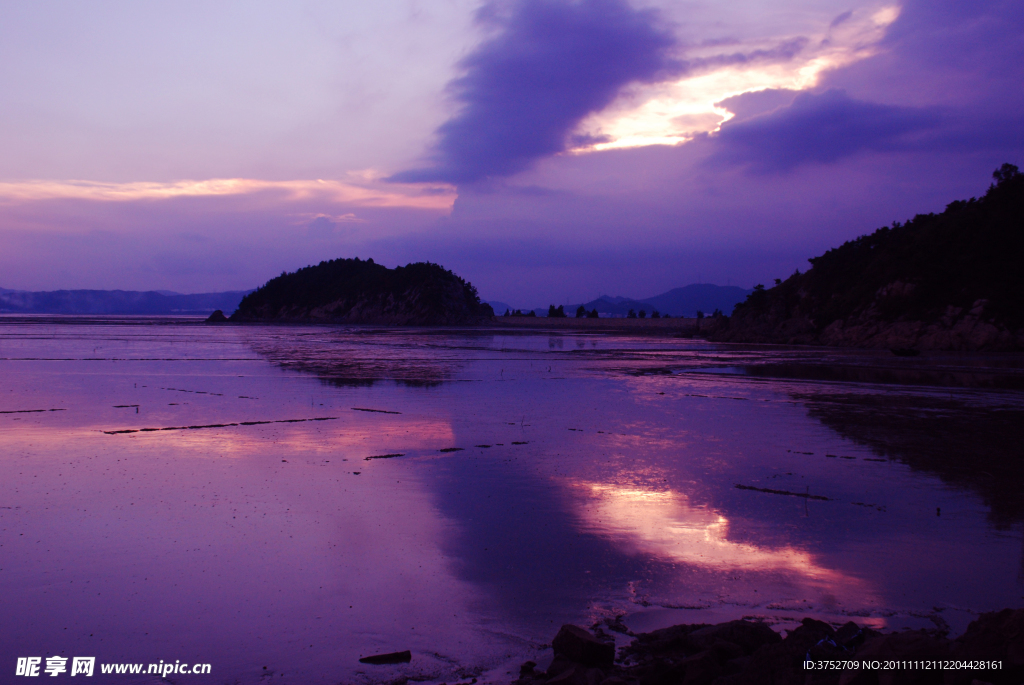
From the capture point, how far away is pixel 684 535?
7273mm

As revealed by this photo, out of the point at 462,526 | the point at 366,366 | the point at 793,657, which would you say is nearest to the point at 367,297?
the point at 366,366

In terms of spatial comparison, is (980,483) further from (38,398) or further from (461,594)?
(38,398)

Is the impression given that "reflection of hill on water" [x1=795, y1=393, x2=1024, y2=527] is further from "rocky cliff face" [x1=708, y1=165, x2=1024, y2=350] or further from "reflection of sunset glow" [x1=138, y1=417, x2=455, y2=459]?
"rocky cliff face" [x1=708, y1=165, x2=1024, y2=350]

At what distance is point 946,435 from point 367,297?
12807 cm

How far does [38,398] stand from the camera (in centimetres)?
1695

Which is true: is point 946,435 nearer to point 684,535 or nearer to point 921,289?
point 684,535

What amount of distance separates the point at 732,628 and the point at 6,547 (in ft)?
21.5

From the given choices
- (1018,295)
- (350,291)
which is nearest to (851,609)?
(1018,295)

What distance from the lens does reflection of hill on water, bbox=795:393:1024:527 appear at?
950 cm

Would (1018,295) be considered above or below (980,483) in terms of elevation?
above

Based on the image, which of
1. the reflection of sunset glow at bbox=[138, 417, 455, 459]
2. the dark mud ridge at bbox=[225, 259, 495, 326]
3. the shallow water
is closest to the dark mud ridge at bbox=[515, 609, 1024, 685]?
the shallow water

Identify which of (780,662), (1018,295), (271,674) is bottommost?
(271,674)

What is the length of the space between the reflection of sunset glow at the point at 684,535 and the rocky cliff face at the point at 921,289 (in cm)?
3939

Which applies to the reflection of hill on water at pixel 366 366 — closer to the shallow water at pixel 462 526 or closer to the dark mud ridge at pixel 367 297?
the shallow water at pixel 462 526
